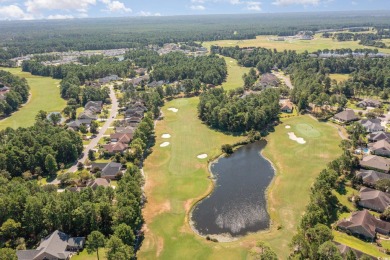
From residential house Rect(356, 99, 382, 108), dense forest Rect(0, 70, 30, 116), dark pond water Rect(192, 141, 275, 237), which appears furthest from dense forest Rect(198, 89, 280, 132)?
dense forest Rect(0, 70, 30, 116)

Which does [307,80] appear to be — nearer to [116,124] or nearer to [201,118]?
[201,118]

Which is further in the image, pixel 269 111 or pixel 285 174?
pixel 269 111

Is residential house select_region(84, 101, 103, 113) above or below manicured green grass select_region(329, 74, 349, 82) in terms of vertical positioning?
below

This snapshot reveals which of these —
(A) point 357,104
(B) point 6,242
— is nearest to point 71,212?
(B) point 6,242

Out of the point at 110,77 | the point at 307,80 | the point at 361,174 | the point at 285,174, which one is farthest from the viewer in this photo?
the point at 110,77

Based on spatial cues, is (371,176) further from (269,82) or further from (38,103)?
(38,103)

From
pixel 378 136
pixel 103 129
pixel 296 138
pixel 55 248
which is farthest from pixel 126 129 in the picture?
pixel 378 136

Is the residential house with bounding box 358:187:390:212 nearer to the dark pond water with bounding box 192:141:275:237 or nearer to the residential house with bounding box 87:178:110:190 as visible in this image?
the dark pond water with bounding box 192:141:275:237

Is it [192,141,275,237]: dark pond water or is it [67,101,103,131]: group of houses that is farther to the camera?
[67,101,103,131]: group of houses
